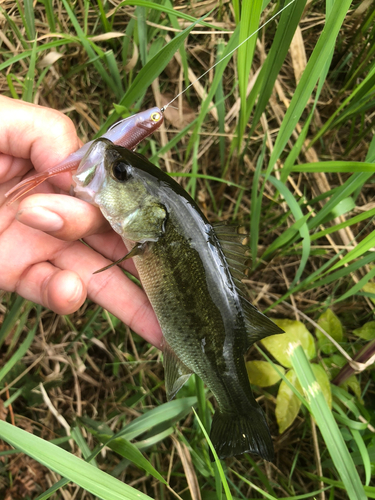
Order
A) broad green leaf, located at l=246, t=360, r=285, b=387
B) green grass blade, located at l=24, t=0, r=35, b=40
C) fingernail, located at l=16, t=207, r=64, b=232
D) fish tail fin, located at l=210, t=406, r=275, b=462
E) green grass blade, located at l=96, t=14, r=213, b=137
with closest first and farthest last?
fingernail, located at l=16, t=207, r=64, b=232 < green grass blade, located at l=96, t=14, r=213, b=137 < fish tail fin, located at l=210, t=406, r=275, b=462 < green grass blade, located at l=24, t=0, r=35, b=40 < broad green leaf, located at l=246, t=360, r=285, b=387

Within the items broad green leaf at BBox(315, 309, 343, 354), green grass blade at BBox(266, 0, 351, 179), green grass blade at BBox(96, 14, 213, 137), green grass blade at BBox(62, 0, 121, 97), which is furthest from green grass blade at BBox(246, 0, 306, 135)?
broad green leaf at BBox(315, 309, 343, 354)

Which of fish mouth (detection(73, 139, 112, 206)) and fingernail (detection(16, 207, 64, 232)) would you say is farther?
fish mouth (detection(73, 139, 112, 206))

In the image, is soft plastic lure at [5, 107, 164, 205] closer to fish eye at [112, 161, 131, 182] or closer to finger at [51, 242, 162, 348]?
fish eye at [112, 161, 131, 182]

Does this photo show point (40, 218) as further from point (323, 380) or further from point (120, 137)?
point (323, 380)

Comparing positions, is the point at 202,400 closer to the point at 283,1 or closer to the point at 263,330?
the point at 263,330

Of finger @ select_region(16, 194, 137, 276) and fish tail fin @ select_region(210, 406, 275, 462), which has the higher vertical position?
finger @ select_region(16, 194, 137, 276)

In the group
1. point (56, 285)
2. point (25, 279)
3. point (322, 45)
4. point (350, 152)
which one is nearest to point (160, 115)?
point (322, 45)

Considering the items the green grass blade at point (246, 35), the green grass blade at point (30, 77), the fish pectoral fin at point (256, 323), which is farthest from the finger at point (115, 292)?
the green grass blade at point (246, 35)
